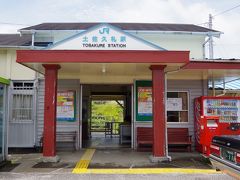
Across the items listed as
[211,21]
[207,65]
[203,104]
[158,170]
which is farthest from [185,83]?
[211,21]

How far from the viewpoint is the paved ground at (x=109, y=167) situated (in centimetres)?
778

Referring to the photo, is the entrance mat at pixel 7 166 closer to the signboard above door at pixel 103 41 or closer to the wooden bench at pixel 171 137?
the signboard above door at pixel 103 41

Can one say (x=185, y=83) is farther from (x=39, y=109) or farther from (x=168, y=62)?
(x=39, y=109)

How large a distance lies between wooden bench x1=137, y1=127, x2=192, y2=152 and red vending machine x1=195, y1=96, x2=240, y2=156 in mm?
446

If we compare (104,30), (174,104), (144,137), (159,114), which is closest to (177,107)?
(174,104)

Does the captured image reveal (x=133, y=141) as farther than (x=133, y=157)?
Yes

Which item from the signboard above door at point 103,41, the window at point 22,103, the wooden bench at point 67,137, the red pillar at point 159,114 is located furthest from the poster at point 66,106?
the red pillar at point 159,114

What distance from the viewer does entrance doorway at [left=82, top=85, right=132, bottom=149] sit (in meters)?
14.1

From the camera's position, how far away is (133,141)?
1225 cm

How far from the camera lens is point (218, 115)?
37.2 ft

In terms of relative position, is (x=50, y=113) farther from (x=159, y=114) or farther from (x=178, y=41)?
(x=178, y=41)

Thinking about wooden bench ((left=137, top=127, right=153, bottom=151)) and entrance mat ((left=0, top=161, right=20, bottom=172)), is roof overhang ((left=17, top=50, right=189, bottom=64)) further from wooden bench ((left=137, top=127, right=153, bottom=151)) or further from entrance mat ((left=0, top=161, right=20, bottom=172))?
wooden bench ((left=137, top=127, right=153, bottom=151))

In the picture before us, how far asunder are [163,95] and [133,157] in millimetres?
2302

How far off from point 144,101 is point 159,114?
9.40 feet
